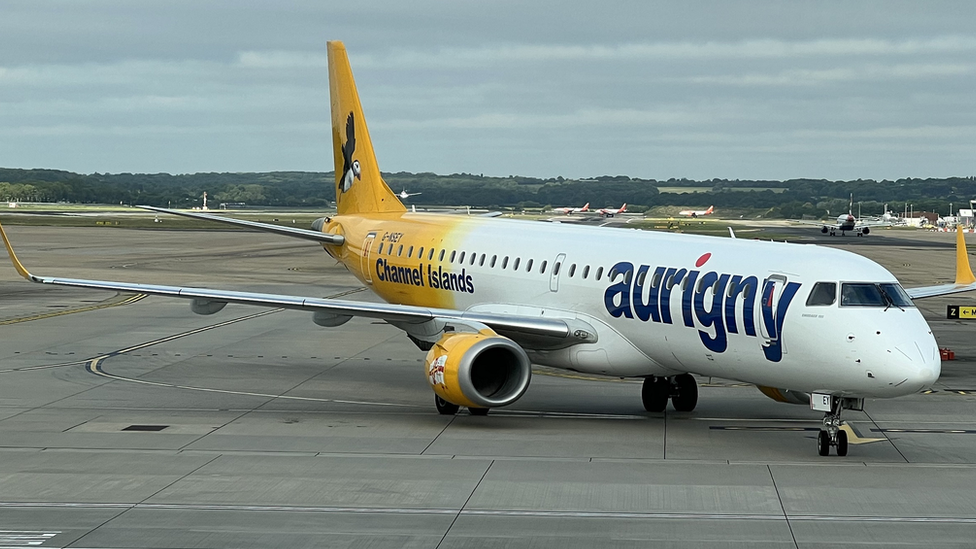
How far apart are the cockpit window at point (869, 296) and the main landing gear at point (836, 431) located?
1679 millimetres

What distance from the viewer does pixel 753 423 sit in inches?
979

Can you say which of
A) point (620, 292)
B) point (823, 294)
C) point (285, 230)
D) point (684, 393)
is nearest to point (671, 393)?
point (684, 393)

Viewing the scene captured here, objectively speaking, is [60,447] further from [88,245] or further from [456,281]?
[88,245]

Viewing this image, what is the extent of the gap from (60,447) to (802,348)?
1255 centimetres

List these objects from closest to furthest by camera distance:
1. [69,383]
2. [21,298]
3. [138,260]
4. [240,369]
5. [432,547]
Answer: [432,547]
[69,383]
[240,369]
[21,298]
[138,260]

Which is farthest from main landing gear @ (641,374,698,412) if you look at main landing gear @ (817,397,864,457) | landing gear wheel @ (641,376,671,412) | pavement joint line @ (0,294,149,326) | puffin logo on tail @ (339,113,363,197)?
pavement joint line @ (0,294,149,326)

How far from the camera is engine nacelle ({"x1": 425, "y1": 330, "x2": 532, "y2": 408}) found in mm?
23469

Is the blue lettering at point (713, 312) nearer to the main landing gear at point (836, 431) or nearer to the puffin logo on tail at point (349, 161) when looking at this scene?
the main landing gear at point (836, 431)

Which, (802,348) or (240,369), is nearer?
(802,348)

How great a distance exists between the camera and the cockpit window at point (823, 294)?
20.6 m

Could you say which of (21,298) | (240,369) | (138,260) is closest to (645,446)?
(240,369)

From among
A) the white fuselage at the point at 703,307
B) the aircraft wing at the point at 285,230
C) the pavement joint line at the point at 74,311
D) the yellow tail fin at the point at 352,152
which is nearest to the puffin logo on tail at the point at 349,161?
the yellow tail fin at the point at 352,152

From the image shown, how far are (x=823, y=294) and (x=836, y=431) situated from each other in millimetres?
2368

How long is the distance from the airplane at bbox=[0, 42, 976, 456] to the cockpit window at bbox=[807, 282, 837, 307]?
26mm
